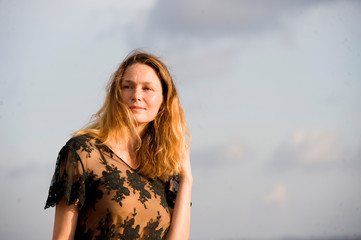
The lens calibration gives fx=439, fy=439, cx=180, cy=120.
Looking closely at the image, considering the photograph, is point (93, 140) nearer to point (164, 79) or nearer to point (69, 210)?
point (69, 210)

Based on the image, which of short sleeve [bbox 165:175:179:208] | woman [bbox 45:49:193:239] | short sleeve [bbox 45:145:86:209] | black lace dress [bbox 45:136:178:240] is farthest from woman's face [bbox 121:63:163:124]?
short sleeve [bbox 45:145:86:209]

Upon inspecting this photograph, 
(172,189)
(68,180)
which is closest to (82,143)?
(68,180)

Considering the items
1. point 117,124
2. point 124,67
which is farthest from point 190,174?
Answer: point 124,67

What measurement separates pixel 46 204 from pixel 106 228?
0.43 metres

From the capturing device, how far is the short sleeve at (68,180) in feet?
9.43

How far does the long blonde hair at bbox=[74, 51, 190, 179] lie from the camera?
3.33 m

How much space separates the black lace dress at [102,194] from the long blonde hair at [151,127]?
0.61 ft

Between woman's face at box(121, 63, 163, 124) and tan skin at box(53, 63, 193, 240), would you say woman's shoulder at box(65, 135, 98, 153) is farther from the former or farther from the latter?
woman's face at box(121, 63, 163, 124)

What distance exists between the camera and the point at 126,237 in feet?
9.84

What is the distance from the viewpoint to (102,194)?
9.77 feet

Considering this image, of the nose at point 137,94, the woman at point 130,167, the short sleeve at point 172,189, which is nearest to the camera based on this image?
the woman at point 130,167

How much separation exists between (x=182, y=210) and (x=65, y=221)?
A: 93cm

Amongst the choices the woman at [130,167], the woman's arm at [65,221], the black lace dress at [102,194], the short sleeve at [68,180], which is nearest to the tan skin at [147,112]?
the woman at [130,167]

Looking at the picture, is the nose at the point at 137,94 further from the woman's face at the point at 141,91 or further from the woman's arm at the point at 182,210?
the woman's arm at the point at 182,210
